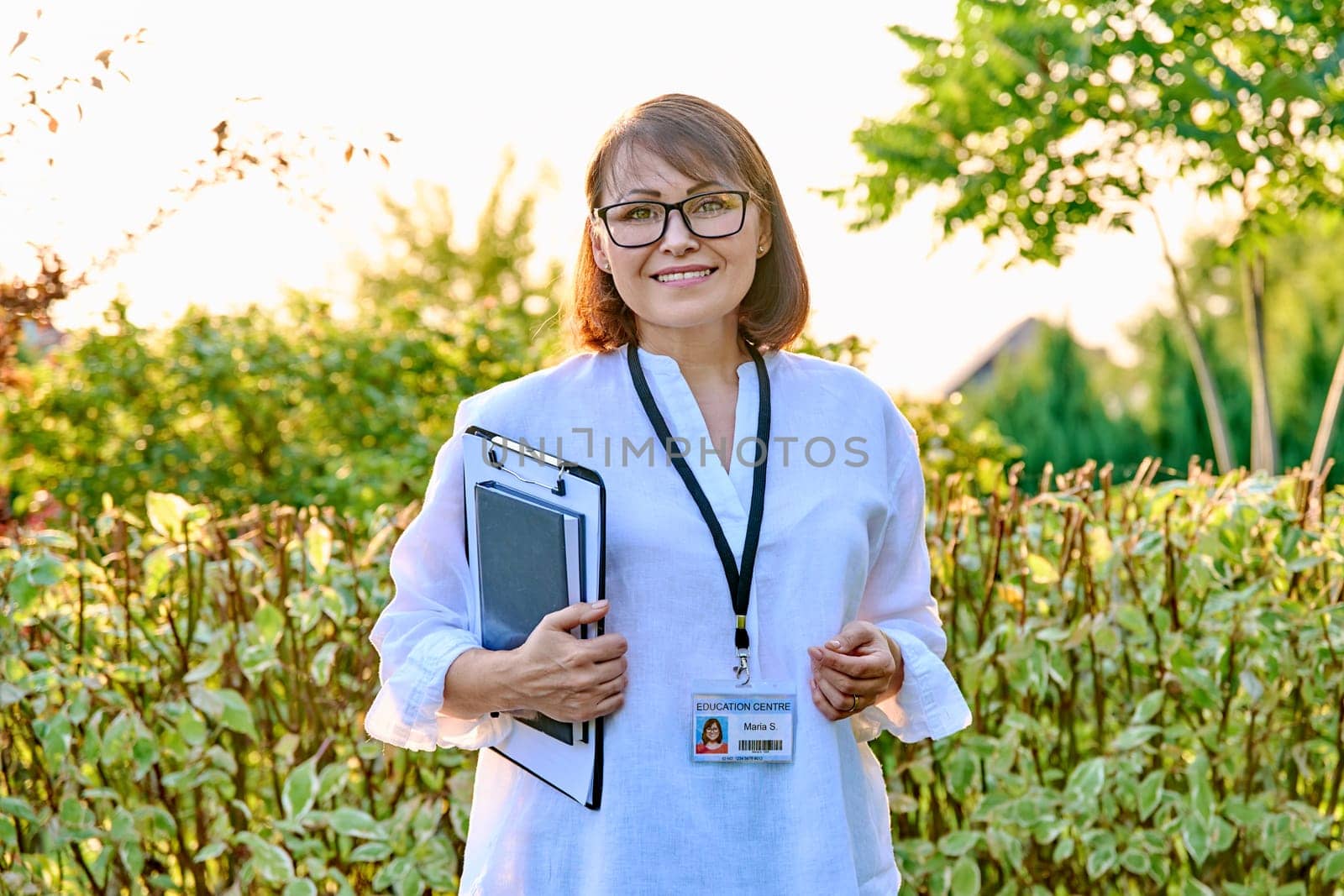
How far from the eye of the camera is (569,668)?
1.65 m

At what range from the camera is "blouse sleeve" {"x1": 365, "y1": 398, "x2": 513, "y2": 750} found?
1.74m

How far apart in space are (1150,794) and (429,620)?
71.4 inches

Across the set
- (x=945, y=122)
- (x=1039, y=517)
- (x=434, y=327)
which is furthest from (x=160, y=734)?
(x=945, y=122)

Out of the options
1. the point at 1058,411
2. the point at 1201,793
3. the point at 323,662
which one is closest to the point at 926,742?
the point at 1201,793

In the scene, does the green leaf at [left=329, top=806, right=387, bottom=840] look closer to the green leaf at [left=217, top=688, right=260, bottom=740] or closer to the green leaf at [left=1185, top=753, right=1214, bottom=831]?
the green leaf at [left=217, top=688, right=260, bottom=740]

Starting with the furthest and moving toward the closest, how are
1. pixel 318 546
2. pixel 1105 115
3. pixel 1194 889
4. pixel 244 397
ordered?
pixel 1105 115, pixel 244 397, pixel 1194 889, pixel 318 546

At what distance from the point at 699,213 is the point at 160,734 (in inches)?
71.1

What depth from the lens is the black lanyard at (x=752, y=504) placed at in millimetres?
1712

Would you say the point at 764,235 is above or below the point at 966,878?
above

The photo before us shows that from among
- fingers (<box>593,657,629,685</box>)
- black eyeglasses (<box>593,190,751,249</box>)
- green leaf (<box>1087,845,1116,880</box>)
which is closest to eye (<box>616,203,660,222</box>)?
black eyeglasses (<box>593,190,751,249</box>)

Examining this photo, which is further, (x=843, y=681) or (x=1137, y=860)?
(x=1137, y=860)

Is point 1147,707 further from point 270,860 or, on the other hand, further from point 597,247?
point 270,860

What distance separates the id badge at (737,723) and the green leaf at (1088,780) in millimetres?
1434

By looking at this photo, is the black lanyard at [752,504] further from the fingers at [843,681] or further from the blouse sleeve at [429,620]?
the blouse sleeve at [429,620]
